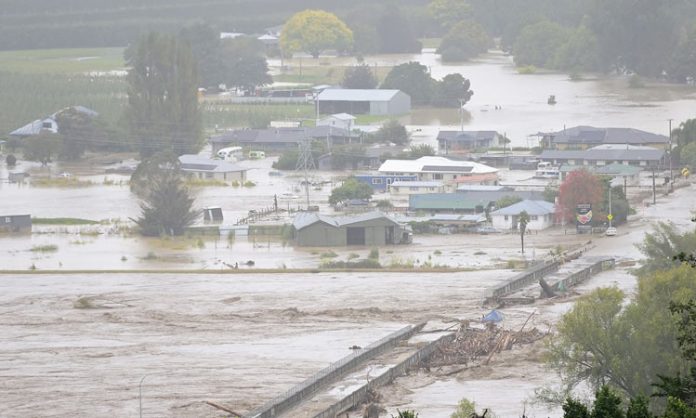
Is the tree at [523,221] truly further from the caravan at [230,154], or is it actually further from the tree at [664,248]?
the caravan at [230,154]

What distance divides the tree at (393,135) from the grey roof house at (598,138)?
3.44 m

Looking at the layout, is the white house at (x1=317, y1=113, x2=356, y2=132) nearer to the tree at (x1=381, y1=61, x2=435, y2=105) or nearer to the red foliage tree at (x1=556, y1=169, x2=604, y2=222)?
the tree at (x1=381, y1=61, x2=435, y2=105)

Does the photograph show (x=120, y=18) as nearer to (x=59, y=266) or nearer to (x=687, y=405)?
(x=59, y=266)

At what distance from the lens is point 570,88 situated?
54.4m

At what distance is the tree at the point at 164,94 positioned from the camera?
42.6 meters

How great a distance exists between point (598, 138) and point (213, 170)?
8951 millimetres

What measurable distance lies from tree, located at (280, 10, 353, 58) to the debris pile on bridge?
4545 centimetres

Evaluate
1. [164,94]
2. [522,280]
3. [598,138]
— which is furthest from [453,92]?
[522,280]

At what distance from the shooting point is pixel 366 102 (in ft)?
165

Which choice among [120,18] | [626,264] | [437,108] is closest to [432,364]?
[626,264]

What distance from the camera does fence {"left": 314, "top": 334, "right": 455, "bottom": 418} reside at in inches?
669

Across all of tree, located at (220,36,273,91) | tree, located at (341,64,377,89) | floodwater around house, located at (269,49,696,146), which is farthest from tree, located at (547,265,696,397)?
tree, located at (220,36,273,91)

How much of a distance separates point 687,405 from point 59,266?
60.7 ft

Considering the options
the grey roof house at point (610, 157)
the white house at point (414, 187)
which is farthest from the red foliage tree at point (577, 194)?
the grey roof house at point (610, 157)
